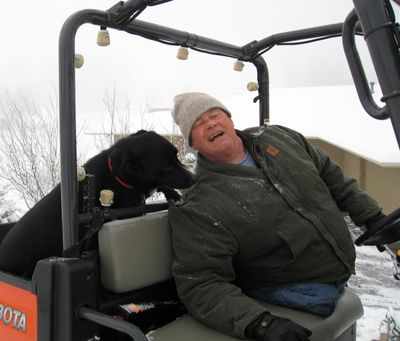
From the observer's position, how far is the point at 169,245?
204cm

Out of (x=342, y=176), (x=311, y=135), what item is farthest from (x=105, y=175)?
(x=311, y=135)

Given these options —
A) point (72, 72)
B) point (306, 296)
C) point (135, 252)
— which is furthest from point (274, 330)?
point (72, 72)

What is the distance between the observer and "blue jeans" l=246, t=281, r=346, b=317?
1.88m

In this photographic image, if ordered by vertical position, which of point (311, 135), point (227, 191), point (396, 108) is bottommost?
point (311, 135)

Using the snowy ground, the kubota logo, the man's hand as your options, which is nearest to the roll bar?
the kubota logo

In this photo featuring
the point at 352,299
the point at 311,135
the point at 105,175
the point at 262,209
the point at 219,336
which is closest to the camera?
the point at 219,336

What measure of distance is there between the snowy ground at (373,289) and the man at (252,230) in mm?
1999

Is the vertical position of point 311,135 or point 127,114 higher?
point 127,114

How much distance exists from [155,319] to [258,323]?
63 centimetres

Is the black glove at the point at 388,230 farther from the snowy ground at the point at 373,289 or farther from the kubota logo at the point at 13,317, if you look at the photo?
the snowy ground at the point at 373,289

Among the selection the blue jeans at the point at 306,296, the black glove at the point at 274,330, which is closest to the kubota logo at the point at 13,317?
the black glove at the point at 274,330

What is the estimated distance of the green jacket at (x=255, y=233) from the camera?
1.83 meters

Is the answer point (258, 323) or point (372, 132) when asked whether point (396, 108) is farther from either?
point (372, 132)

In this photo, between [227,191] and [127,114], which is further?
[127,114]
